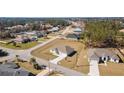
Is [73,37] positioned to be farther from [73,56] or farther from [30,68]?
[30,68]

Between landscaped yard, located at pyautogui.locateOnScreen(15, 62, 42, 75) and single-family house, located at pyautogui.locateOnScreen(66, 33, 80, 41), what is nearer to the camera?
landscaped yard, located at pyautogui.locateOnScreen(15, 62, 42, 75)

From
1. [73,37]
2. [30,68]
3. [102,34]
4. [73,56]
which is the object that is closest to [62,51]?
[73,56]

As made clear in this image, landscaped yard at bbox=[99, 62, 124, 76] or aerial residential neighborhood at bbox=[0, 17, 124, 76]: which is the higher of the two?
aerial residential neighborhood at bbox=[0, 17, 124, 76]

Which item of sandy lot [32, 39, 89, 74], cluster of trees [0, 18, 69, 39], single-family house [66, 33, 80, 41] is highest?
cluster of trees [0, 18, 69, 39]

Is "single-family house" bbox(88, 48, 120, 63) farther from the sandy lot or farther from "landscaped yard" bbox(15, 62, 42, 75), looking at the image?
"landscaped yard" bbox(15, 62, 42, 75)

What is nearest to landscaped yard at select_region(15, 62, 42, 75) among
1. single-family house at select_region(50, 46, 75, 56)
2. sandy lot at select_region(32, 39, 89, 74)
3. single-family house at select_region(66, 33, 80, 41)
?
sandy lot at select_region(32, 39, 89, 74)
